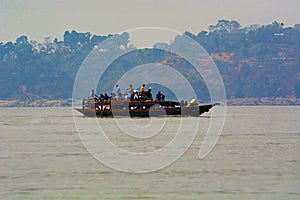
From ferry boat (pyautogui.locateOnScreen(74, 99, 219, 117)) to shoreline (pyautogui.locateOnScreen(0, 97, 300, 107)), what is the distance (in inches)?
3442

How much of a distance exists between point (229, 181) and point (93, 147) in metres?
12.1

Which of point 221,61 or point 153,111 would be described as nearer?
point 153,111

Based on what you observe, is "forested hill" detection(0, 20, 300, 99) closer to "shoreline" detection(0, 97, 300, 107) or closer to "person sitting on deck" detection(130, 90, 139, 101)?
"shoreline" detection(0, 97, 300, 107)

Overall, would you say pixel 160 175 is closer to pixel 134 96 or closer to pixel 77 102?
pixel 134 96

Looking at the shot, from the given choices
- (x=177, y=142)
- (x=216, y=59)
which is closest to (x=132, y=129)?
(x=177, y=142)

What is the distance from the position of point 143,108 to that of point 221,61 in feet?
369

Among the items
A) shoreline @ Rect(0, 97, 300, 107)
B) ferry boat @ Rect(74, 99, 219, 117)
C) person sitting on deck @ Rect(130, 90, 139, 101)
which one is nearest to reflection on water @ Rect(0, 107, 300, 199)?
person sitting on deck @ Rect(130, 90, 139, 101)

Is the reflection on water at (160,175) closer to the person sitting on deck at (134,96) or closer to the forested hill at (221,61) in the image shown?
the person sitting on deck at (134,96)

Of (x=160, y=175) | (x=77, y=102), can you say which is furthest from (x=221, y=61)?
(x=160, y=175)

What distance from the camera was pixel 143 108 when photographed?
65.8m

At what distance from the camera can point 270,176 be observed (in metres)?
28.3

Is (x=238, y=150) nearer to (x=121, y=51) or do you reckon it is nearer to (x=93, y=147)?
(x=93, y=147)

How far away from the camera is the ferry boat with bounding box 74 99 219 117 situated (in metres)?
65.8

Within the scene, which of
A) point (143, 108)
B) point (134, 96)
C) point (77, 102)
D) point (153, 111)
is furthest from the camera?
point (77, 102)
